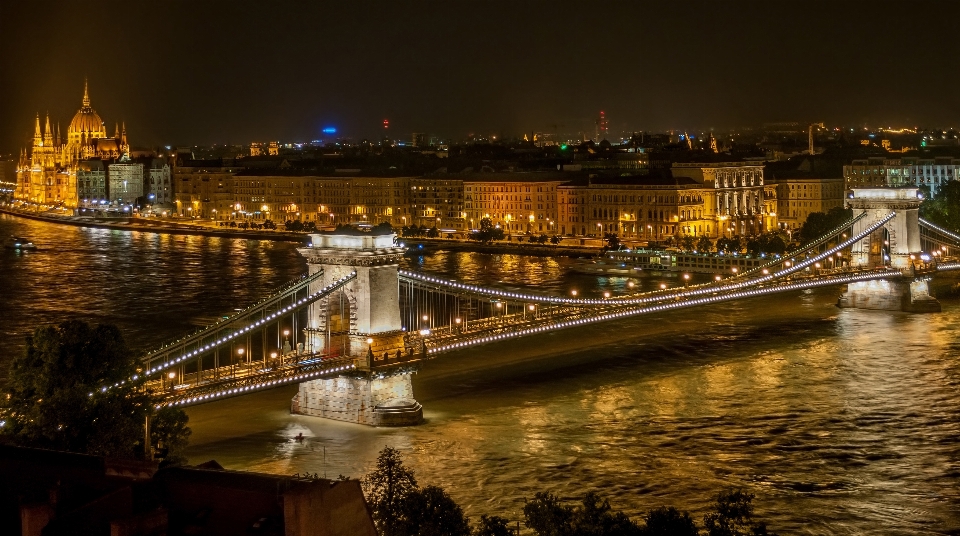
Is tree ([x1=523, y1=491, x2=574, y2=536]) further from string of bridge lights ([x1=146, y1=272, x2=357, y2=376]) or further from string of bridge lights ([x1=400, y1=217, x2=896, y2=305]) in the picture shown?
string of bridge lights ([x1=400, y1=217, x2=896, y2=305])

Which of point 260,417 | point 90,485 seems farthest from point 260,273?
point 90,485

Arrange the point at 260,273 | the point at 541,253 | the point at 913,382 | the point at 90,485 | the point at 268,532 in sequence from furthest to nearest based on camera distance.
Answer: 1. the point at 541,253
2. the point at 260,273
3. the point at 913,382
4. the point at 90,485
5. the point at 268,532

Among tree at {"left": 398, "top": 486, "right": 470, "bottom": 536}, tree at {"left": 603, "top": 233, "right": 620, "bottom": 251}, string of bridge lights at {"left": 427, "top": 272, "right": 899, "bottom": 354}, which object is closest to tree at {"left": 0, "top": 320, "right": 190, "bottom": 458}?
tree at {"left": 398, "top": 486, "right": 470, "bottom": 536}

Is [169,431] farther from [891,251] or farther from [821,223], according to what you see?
[821,223]

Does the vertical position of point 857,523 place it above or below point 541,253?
below

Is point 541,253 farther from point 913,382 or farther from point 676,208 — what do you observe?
point 913,382

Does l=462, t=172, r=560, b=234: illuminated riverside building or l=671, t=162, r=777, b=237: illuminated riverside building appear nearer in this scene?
l=671, t=162, r=777, b=237: illuminated riverside building
